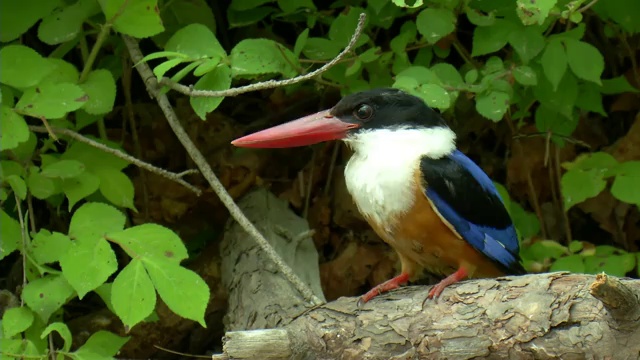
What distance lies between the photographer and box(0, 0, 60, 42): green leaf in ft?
8.63

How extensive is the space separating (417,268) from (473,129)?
41.1 inches

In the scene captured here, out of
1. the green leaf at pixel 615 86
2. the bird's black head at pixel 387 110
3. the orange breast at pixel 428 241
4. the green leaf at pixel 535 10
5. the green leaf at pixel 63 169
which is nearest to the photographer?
the green leaf at pixel 535 10

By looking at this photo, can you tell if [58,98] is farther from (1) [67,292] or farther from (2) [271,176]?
(2) [271,176]

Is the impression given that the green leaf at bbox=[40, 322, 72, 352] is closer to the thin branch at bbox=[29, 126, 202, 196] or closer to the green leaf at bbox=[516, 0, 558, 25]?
the thin branch at bbox=[29, 126, 202, 196]

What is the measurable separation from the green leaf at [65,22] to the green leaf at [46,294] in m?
0.71

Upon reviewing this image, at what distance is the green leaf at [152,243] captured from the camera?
2.34 meters

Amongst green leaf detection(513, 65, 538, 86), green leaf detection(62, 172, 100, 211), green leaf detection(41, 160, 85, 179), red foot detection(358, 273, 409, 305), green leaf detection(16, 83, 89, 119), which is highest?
green leaf detection(16, 83, 89, 119)

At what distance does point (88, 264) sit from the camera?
2.32 m

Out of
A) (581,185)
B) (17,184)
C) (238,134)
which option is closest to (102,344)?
(17,184)

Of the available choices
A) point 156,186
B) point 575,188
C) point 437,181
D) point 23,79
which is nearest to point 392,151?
point 437,181

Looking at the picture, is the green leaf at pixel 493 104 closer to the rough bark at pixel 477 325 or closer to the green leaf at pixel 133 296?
the rough bark at pixel 477 325

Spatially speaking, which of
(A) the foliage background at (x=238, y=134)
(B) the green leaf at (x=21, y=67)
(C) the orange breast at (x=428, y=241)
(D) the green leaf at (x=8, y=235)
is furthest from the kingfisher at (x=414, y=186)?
(D) the green leaf at (x=8, y=235)

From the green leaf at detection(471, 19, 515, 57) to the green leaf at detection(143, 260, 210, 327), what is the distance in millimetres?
1148

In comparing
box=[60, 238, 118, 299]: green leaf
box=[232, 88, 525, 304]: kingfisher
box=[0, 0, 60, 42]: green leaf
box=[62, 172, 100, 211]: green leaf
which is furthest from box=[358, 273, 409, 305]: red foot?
box=[0, 0, 60, 42]: green leaf
